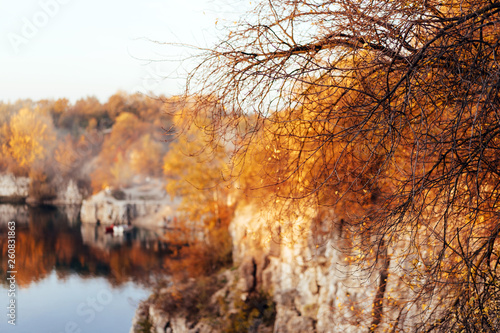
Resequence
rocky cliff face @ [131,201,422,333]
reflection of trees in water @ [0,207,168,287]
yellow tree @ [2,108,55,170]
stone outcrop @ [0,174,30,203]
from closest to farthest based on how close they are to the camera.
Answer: rocky cliff face @ [131,201,422,333], reflection of trees in water @ [0,207,168,287], stone outcrop @ [0,174,30,203], yellow tree @ [2,108,55,170]

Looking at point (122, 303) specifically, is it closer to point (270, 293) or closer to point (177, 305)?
point (177, 305)

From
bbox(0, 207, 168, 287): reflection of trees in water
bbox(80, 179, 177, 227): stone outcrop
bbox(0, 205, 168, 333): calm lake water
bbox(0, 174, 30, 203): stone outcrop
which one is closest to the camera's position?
bbox(0, 205, 168, 333): calm lake water

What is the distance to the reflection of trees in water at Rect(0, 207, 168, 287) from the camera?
23266mm

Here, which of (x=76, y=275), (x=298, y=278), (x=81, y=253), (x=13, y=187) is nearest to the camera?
(x=298, y=278)

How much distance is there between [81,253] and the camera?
1027 inches

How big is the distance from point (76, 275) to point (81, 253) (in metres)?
3.21

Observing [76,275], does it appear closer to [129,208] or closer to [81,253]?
[81,253]

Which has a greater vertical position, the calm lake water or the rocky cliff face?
the rocky cliff face

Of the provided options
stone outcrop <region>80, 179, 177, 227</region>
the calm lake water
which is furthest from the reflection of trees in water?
stone outcrop <region>80, 179, 177, 227</region>

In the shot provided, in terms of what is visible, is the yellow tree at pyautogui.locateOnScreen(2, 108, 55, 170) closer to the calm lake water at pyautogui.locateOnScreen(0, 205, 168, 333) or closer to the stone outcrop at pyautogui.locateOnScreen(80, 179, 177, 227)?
the stone outcrop at pyautogui.locateOnScreen(80, 179, 177, 227)

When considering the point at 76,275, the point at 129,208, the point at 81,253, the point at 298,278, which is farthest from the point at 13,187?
the point at 298,278

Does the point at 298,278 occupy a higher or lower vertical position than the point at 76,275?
higher

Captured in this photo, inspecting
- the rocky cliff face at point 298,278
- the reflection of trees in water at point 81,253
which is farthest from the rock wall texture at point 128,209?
the rocky cliff face at point 298,278

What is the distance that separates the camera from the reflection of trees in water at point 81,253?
76.3ft
